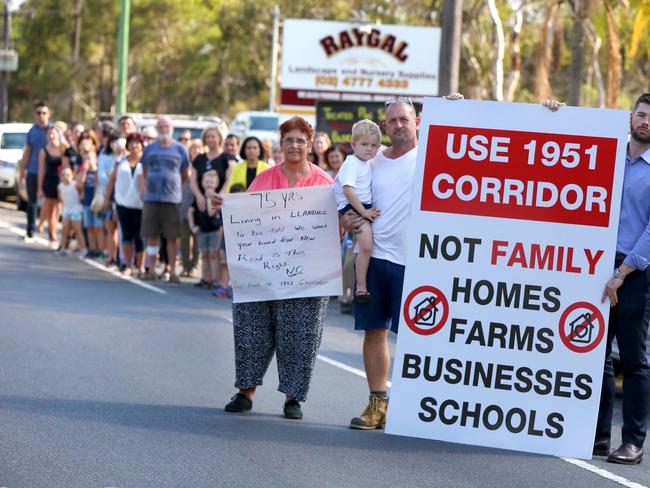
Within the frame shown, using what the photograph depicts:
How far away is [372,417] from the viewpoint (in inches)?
343

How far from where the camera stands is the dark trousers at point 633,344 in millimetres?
8070

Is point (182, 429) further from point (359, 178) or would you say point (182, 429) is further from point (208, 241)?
point (208, 241)

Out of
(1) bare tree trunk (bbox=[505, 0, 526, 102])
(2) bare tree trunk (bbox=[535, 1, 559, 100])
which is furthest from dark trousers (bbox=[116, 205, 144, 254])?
(1) bare tree trunk (bbox=[505, 0, 526, 102])

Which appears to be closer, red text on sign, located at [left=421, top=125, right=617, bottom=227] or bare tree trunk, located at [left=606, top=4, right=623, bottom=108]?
red text on sign, located at [left=421, top=125, right=617, bottom=227]

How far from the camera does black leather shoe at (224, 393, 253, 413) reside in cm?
906

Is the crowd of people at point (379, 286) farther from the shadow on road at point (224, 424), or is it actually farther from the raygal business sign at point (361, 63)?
the raygal business sign at point (361, 63)

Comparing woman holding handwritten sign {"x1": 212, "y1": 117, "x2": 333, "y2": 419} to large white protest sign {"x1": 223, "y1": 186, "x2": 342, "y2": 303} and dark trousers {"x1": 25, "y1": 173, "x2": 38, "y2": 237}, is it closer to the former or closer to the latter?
large white protest sign {"x1": 223, "y1": 186, "x2": 342, "y2": 303}

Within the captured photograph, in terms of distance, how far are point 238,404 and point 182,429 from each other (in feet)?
2.49

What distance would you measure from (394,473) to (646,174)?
7.30 ft

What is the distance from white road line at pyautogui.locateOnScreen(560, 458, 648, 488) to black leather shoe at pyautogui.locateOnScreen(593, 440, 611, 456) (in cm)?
25

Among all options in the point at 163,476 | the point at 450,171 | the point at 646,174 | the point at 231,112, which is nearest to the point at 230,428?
the point at 163,476

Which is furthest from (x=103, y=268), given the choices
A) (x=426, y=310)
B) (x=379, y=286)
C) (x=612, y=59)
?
(x=426, y=310)

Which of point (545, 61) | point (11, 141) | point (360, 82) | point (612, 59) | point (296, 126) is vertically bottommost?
point (11, 141)

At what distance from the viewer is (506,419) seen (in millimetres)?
8102
